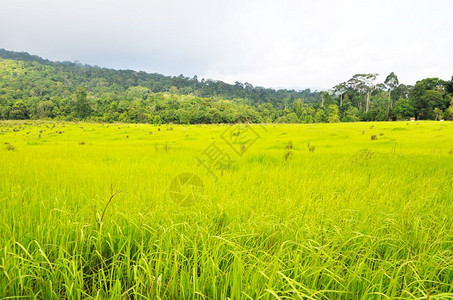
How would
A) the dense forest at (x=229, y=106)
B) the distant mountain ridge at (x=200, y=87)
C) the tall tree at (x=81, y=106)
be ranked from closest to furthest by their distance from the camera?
the dense forest at (x=229, y=106), the tall tree at (x=81, y=106), the distant mountain ridge at (x=200, y=87)

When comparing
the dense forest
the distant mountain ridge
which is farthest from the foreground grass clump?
the distant mountain ridge

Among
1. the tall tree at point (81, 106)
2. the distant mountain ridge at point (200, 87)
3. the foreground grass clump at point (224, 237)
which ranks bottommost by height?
the foreground grass clump at point (224, 237)

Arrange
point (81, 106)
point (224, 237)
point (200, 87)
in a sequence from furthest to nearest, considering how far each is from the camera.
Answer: point (200, 87)
point (81, 106)
point (224, 237)

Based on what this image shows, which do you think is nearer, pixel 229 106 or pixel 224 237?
pixel 224 237

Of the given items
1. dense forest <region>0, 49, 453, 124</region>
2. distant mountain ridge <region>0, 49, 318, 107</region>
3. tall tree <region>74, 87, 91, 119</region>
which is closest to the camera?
dense forest <region>0, 49, 453, 124</region>

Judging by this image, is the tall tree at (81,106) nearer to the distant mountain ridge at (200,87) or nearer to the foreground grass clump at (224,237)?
the foreground grass clump at (224,237)

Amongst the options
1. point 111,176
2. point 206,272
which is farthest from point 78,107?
point 206,272

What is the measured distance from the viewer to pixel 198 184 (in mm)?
4023

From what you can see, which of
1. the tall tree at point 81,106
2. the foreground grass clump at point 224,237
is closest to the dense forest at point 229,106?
the tall tree at point 81,106

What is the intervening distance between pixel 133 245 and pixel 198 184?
205 cm

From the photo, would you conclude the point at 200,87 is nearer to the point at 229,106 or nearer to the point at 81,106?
the point at 229,106

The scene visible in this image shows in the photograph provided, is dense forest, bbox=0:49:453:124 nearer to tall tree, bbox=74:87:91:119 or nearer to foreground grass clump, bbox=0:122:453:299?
tall tree, bbox=74:87:91:119

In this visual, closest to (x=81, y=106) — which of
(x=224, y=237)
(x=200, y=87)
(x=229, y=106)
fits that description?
(x=229, y=106)

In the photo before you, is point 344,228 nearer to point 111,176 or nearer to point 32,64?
point 111,176
